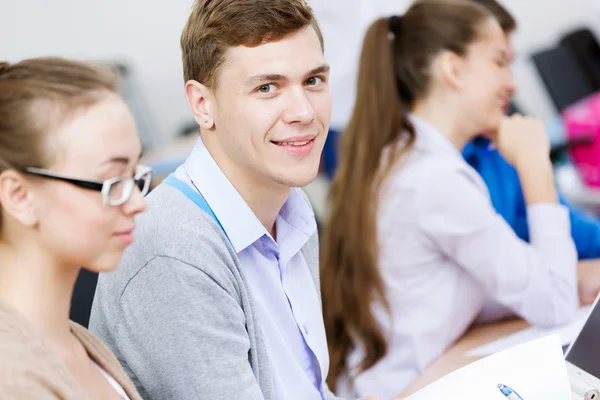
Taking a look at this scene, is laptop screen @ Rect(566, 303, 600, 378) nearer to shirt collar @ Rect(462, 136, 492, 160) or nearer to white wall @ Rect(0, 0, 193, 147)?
shirt collar @ Rect(462, 136, 492, 160)

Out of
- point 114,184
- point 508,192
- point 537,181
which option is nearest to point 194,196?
point 114,184

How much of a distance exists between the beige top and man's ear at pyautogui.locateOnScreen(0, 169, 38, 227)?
9 cm

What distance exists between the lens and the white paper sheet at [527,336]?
1.37m

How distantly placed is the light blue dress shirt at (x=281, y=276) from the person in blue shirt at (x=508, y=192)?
783 millimetres

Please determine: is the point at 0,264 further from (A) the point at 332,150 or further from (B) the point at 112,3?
A: (B) the point at 112,3

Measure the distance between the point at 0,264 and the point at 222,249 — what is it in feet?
1.01

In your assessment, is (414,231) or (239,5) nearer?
(239,5)

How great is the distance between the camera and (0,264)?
2.47 feet

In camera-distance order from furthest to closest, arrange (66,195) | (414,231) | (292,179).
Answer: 1. (414,231)
2. (292,179)
3. (66,195)

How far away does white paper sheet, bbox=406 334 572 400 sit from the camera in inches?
37.1

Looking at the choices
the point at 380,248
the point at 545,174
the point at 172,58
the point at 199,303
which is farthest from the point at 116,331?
the point at 172,58

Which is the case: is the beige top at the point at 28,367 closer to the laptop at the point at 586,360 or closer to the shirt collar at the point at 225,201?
the shirt collar at the point at 225,201

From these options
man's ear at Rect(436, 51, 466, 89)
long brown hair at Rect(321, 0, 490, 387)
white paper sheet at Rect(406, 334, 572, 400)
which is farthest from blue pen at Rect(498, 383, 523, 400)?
man's ear at Rect(436, 51, 466, 89)

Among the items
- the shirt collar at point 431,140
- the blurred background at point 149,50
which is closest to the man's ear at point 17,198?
the shirt collar at point 431,140
